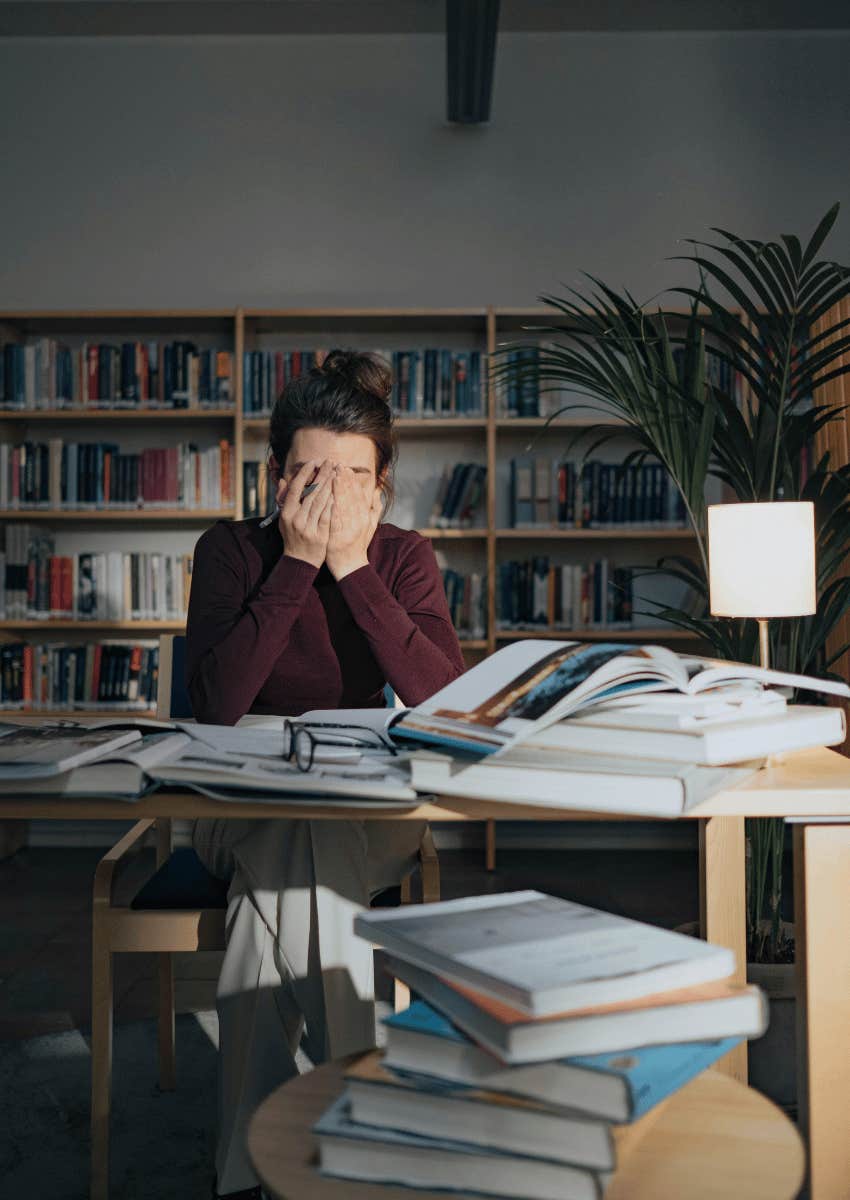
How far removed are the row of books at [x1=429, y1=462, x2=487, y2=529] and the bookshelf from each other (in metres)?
0.04

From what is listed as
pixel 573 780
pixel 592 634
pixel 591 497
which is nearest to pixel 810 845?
pixel 573 780

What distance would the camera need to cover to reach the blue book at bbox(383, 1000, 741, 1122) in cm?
62

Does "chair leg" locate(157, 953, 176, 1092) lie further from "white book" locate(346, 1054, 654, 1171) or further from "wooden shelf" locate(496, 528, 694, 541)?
"wooden shelf" locate(496, 528, 694, 541)

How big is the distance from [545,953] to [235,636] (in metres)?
0.85

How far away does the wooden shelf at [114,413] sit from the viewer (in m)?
3.62

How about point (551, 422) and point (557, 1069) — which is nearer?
point (557, 1069)

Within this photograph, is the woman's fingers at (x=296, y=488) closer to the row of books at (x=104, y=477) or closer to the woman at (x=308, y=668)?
the woman at (x=308, y=668)

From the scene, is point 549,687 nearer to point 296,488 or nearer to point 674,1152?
point 674,1152

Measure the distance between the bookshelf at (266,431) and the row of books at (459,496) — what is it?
0.04m

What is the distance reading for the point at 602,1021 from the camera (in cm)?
64

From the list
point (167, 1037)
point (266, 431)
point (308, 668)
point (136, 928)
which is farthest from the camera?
point (266, 431)

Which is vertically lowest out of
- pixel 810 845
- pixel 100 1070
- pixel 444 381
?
pixel 100 1070

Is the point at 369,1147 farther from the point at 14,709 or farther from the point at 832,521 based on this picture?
the point at 14,709

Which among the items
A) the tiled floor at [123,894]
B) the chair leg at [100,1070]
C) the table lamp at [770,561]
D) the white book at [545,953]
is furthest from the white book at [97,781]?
the tiled floor at [123,894]
